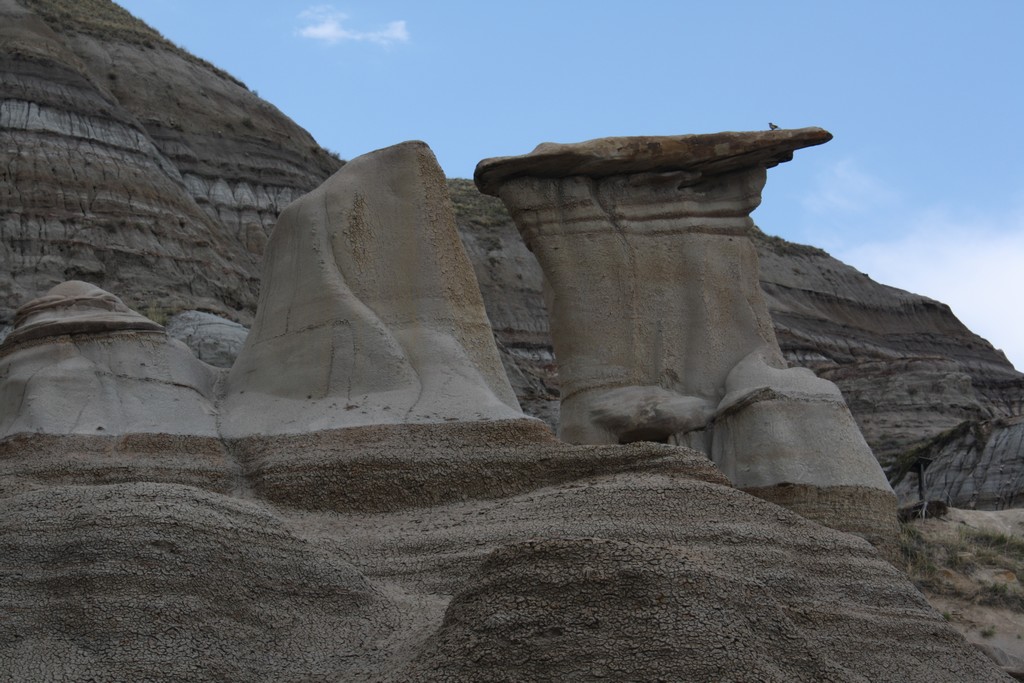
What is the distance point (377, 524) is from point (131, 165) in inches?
1116

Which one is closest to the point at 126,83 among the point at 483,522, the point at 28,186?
the point at 28,186

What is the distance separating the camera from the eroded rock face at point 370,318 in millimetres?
11953

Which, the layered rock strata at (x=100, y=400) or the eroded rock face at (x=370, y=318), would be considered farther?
the eroded rock face at (x=370, y=318)

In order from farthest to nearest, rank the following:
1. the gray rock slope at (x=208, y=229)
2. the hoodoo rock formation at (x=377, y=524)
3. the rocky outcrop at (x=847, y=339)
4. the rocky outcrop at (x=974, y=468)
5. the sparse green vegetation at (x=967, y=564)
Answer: the rocky outcrop at (x=847, y=339), the gray rock slope at (x=208, y=229), the rocky outcrop at (x=974, y=468), the sparse green vegetation at (x=967, y=564), the hoodoo rock formation at (x=377, y=524)

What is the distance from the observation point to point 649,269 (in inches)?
640

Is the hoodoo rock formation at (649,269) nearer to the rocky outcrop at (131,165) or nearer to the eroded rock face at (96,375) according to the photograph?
the eroded rock face at (96,375)

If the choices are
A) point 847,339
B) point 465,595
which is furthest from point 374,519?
point 847,339

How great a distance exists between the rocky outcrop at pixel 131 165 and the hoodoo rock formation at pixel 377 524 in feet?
66.7

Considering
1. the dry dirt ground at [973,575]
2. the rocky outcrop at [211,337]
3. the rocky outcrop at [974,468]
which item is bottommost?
the dry dirt ground at [973,575]

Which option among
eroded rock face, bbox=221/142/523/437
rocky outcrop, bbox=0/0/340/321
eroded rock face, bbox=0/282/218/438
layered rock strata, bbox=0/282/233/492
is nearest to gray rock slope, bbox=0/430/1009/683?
layered rock strata, bbox=0/282/233/492

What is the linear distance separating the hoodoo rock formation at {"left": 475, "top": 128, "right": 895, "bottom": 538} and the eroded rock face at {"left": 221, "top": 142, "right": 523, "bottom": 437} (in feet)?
9.18

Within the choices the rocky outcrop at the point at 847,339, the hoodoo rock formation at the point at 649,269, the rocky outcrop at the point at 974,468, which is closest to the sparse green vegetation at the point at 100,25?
the rocky outcrop at the point at 847,339

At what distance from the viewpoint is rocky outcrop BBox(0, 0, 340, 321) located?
34719 millimetres

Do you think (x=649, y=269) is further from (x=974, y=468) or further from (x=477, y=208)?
(x=477, y=208)
